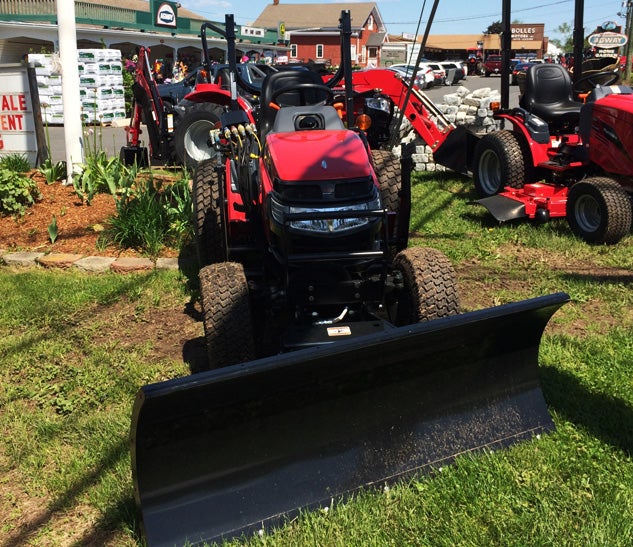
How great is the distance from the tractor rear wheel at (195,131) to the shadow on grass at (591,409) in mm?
6992

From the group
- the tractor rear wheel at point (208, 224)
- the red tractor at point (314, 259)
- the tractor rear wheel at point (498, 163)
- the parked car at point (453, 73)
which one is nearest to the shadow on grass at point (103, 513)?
the red tractor at point (314, 259)

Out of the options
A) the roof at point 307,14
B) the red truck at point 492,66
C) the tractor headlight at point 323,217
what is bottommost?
the tractor headlight at point 323,217

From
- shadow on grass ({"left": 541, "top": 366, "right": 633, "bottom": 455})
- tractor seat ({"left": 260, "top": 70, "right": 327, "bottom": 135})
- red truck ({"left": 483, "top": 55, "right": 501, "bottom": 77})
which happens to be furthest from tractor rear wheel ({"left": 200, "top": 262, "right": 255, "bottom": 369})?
red truck ({"left": 483, "top": 55, "right": 501, "bottom": 77})

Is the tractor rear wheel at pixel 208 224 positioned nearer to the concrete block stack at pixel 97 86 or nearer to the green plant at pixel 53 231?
the green plant at pixel 53 231

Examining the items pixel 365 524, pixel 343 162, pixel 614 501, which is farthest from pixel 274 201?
pixel 614 501

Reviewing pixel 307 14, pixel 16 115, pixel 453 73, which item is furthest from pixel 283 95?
pixel 307 14

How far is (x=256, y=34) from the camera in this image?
45.8 meters

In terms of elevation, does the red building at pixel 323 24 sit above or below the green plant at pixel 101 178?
above

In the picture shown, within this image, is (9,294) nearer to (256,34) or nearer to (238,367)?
(238,367)

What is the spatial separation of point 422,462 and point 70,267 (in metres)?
3.95

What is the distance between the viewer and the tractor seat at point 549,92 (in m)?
8.27

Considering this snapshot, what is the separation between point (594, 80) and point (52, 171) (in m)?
6.45

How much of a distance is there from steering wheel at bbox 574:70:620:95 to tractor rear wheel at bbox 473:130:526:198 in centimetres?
111

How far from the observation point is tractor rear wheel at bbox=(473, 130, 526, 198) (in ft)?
25.8
